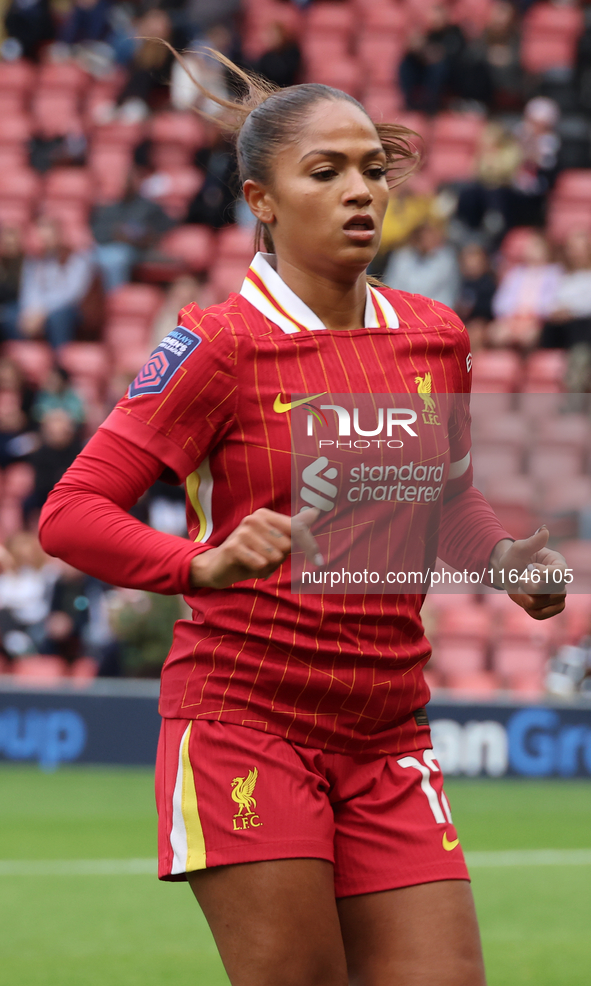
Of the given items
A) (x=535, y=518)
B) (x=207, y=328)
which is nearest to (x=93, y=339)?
(x=535, y=518)

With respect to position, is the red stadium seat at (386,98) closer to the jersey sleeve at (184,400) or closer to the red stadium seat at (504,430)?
the red stadium seat at (504,430)

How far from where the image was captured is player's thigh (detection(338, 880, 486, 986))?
211cm

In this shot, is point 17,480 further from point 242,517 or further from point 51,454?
point 242,517

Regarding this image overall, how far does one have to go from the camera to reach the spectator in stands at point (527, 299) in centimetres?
992

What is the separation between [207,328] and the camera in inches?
85.3

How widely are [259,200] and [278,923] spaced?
1.24 meters

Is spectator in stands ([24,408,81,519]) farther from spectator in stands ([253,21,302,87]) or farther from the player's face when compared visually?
the player's face

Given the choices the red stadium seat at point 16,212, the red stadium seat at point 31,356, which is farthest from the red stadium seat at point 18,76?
the red stadium seat at point 31,356

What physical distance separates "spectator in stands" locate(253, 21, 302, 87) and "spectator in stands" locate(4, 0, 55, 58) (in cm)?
255

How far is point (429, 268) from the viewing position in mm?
9938

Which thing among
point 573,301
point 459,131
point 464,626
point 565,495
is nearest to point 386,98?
point 459,131

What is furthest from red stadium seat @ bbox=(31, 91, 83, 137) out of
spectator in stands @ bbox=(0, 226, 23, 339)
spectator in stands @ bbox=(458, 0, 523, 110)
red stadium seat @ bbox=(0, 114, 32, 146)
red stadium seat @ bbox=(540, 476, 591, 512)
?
red stadium seat @ bbox=(540, 476, 591, 512)

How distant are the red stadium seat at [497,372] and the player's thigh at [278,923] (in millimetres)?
7814

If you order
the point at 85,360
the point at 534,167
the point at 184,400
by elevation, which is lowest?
the point at 184,400
